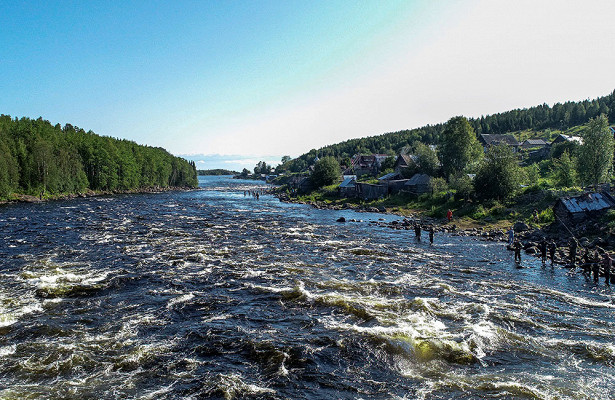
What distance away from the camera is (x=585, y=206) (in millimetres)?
40625

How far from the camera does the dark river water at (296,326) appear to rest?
14.0 metres

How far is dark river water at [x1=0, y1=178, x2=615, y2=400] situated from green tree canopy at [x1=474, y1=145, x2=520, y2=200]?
970 inches

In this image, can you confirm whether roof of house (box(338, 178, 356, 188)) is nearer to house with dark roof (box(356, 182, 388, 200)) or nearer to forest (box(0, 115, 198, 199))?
house with dark roof (box(356, 182, 388, 200))

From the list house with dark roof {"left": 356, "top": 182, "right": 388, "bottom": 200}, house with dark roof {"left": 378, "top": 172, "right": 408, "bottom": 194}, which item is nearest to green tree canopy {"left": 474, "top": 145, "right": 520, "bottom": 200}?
house with dark roof {"left": 378, "top": 172, "right": 408, "bottom": 194}

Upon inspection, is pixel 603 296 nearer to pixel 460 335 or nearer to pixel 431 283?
pixel 431 283

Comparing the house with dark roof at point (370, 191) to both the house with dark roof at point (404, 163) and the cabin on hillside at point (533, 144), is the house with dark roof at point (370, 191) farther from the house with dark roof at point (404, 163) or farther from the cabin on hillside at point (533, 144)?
the cabin on hillside at point (533, 144)

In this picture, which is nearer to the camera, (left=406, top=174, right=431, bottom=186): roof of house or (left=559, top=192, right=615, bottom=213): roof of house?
(left=559, top=192, right=615, bottom=213): roof of house

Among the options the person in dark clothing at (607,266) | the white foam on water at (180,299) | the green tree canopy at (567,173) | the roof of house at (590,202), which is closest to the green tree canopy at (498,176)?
the green tree canopy at (567,173)

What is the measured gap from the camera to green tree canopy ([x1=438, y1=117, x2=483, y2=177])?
75.2m

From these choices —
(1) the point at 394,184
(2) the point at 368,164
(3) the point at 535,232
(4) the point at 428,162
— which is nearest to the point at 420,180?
(1) the point at 394,184

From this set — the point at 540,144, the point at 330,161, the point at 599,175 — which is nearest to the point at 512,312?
the point at 599,175

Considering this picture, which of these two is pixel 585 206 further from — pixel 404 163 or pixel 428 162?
pixel 404 163

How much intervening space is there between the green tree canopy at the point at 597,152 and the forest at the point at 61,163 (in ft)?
359

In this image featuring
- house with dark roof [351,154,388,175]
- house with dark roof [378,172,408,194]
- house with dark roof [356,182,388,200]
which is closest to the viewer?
house with dark roof [378,172,408,194]
